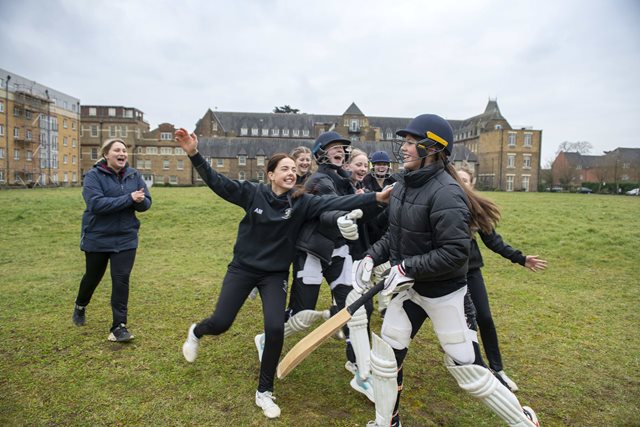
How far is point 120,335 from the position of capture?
538cm

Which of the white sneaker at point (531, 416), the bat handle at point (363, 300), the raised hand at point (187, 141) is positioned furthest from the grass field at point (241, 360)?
the raised hand at point (187, 141)

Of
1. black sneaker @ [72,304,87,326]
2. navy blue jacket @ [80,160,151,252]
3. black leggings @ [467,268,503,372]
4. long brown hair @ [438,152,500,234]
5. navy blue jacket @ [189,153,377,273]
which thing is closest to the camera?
long brown hair @ [438,152,500,234]

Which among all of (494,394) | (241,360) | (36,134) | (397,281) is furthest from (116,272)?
(36,134)

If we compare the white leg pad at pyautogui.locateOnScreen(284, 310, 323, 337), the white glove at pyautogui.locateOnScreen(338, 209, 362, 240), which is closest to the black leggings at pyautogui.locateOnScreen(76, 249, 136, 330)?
the white leg pad at pyautogui.locateOnScreen(284, 310, 323, 337)

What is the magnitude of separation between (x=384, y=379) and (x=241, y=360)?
2.18m

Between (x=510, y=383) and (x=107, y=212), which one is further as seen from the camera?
(x=107, y=212)

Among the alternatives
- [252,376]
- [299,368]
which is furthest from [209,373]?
[299,368]

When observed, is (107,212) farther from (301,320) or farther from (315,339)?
(315,339)

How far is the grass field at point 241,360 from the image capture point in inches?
153

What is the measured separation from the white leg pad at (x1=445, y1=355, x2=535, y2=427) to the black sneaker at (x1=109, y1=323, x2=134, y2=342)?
4.05 m

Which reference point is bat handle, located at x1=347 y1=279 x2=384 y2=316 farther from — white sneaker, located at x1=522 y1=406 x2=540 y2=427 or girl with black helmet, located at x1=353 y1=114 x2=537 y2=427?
white sneaker, located at x1=522 y1=406 x2=540 y2=427

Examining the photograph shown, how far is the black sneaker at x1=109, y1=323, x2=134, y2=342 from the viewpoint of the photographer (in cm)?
537

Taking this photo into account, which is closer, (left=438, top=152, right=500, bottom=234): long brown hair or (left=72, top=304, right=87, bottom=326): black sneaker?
(left=438, top=152, right=500, bottom=234): long brown hair

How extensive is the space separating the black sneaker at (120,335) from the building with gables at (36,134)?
179 ft
